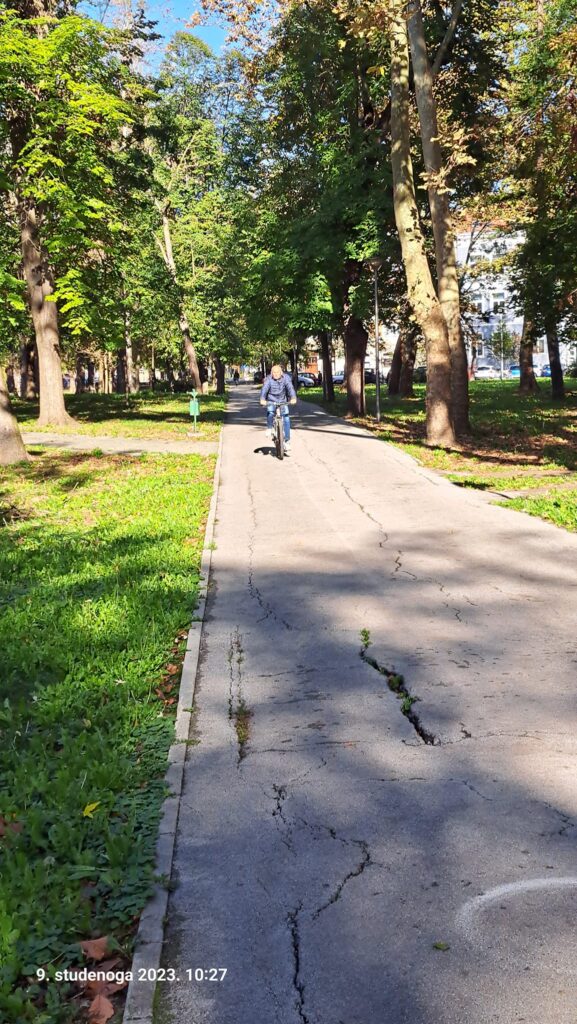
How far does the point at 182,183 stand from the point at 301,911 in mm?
45174

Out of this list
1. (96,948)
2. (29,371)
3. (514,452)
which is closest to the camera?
(96,948)

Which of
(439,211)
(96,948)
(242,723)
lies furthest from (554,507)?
(439,211)

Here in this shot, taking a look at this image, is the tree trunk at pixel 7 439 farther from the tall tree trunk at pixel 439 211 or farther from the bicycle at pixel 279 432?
the tall tree trunk at pixel 439 211

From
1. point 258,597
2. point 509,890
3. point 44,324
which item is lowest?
point 509,890

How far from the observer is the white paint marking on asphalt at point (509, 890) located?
9.18ft

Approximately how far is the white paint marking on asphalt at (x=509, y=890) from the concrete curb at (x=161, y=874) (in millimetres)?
1072

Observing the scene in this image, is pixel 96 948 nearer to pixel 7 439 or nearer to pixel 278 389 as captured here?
pixel 278 389

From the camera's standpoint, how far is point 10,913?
2.84 metres

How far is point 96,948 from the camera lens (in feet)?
8.96

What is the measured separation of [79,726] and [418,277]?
1439cm

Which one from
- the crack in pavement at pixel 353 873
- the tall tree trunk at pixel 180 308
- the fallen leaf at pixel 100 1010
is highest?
the tall tree trunk at pixel 180 308

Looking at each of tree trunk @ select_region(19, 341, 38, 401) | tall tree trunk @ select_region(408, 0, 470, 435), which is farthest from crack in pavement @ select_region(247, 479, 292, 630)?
tree trunk @ select_region(19, 341, 38, 401)

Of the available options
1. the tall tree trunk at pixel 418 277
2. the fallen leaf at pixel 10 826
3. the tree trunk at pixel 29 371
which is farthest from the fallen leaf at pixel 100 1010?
the tree trunk at pixel 29 371

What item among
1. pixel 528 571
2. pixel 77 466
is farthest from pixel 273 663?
pixel 77 466
